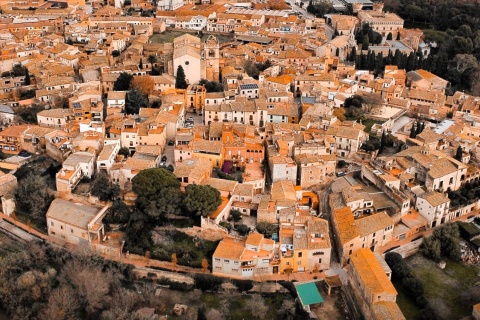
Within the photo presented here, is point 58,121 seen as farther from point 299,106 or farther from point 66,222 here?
point 299,106

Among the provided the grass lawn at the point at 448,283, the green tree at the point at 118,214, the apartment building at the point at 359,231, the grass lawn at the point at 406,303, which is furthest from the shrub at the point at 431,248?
the green tree at the point at 118,214

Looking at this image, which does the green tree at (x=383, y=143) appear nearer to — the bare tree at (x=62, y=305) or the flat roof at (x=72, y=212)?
the flat roof at (x=72, y=212)

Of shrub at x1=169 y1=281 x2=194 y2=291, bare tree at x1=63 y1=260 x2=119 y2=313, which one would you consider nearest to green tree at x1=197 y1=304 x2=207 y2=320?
shrub at x1=169 y1=281 x2=194 y2=291

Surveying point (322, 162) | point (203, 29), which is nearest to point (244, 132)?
point (322, 162)

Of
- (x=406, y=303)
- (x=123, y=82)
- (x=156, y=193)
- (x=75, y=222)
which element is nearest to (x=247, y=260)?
(x=156, y=193)

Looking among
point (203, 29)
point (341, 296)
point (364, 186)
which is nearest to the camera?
point (341, 296)

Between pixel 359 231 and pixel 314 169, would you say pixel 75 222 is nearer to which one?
pixel 314 169
